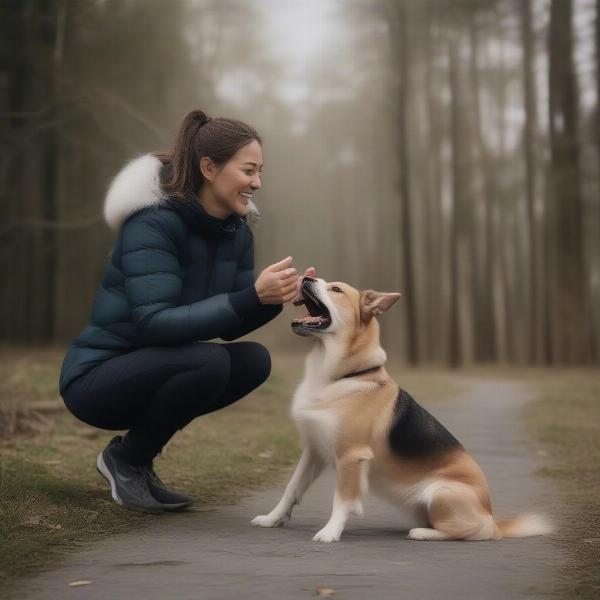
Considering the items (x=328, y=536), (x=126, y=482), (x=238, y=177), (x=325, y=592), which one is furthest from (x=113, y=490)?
(x=325, y=592)

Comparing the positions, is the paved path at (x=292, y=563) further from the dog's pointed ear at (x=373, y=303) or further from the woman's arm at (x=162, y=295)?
the dog's pointed ear at (x=373, y=303)

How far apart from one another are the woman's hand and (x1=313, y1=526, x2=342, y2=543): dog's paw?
120 centimetres

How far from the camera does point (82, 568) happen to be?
3977 mm

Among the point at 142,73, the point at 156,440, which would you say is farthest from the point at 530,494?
the point at 142,73

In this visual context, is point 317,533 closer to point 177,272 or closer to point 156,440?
point 156,440

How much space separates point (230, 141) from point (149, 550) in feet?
7.30

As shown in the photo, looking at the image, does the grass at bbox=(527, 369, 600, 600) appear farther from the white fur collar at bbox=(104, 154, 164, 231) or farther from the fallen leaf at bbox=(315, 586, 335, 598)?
the white fur collar at bbox=(104, 154, 164, 231)

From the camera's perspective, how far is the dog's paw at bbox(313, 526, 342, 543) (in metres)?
4.62

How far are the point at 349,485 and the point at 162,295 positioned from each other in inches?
55.5

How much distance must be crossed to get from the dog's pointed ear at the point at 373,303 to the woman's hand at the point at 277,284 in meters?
0.38

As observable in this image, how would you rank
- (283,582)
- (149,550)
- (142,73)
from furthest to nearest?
(142,73), (149,550), (283,582)

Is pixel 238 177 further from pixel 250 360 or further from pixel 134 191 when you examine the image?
pixel 250 360

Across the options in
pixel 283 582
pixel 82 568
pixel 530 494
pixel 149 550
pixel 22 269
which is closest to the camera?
pixel 283 582

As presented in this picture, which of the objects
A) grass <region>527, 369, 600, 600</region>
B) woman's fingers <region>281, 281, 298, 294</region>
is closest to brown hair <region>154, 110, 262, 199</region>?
woman's fingers <region>281, 281, 298, 294</region>
